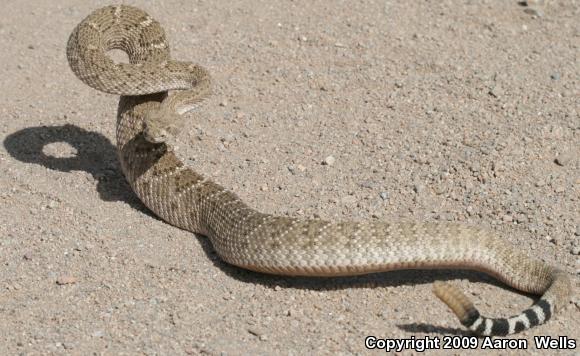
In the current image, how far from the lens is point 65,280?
7.40m

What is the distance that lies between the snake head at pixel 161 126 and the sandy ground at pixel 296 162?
89 cm

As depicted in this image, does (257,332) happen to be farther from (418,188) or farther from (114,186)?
(114,186)

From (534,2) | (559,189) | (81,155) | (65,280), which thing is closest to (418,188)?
(559,189)

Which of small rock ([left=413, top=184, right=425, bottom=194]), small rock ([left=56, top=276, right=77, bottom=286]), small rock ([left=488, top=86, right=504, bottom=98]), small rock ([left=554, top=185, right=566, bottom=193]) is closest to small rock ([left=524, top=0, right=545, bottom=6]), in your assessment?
small rock ([left=488, top=86, right=504, bottom=98])

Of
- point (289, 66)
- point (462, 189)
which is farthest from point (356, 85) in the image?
point (462, 189)

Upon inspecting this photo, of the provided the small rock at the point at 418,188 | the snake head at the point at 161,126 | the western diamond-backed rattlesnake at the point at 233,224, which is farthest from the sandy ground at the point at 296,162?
the snake head at the point at 161,126

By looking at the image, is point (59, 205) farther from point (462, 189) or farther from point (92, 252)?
point (462, 189)

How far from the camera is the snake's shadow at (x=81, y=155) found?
8.89 m

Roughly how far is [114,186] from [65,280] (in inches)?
68.7

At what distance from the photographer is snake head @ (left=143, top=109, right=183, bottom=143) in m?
7.87

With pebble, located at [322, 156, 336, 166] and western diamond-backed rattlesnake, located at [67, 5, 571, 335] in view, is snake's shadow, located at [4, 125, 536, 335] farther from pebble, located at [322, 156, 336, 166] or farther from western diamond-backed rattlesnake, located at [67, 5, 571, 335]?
pebble, located at [322, 156, 336, 166]

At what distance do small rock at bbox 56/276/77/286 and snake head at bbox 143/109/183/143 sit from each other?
1.35 m

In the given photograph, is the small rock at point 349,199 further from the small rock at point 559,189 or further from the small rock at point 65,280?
the small rock at point 65,280

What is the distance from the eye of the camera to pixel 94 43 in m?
8.73
